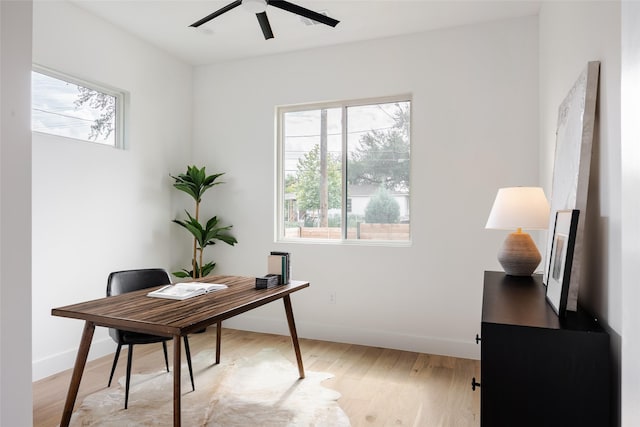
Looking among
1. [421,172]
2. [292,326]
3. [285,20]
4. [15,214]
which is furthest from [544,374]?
[285,20]

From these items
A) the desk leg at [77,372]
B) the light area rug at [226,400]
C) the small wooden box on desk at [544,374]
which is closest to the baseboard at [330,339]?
the light area rug at [226,400]

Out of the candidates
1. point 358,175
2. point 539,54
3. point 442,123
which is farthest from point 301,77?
point 539,54

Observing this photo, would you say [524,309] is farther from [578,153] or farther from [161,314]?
[161,314]

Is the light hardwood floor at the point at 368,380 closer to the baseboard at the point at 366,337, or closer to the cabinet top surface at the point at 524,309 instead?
the baseboard at the point at 366,337

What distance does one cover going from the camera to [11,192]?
3.08ft

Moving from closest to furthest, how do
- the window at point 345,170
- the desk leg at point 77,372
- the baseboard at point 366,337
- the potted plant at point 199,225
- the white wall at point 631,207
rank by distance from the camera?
the white wall at point 631,207 < the desk leg at point 77,372 < the baseboard at point 366,337 < the window at point 345,170 < the potted plant at point 199,225

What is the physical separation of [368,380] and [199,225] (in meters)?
2.18

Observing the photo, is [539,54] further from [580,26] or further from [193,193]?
[193,193]

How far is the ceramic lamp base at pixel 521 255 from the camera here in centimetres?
234

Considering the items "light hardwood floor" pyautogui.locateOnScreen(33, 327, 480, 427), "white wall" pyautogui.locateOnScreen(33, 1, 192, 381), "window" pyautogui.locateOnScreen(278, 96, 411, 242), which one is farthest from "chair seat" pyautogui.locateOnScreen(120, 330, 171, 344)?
"window" pyautogui.locateOnScreen(278, 96, 411, 242)

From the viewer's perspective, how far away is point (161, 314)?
6.40 ft

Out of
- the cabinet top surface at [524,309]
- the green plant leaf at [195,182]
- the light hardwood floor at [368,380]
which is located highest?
the green plant leaf at [195,182]

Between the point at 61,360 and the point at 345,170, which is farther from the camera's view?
the point at 345,170

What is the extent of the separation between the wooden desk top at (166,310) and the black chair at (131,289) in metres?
0.25
